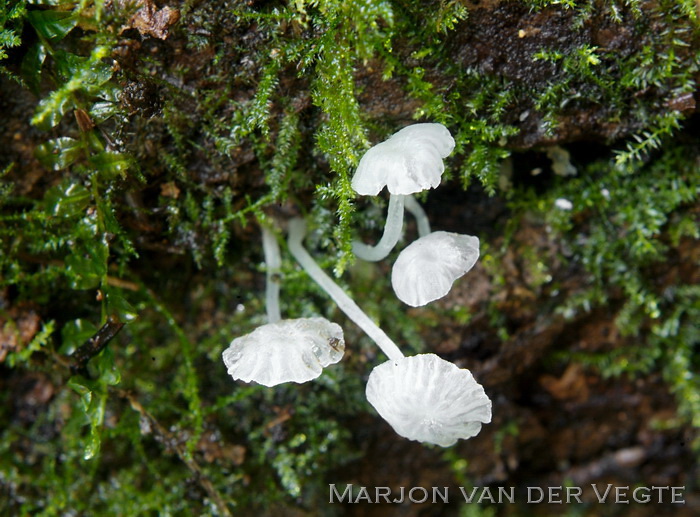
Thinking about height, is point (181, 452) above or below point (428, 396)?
above

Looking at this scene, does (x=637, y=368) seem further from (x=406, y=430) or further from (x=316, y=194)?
(x=316, y=194)

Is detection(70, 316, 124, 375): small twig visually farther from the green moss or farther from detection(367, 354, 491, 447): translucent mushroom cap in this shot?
detection(367, 354, 491, 447): translucent mushroom cap

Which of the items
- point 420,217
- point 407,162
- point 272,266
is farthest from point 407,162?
point 272,266

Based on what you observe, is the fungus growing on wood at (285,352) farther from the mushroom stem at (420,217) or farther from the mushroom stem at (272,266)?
the mushroom stem at (420,217)

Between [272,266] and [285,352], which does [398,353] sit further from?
[272,266]

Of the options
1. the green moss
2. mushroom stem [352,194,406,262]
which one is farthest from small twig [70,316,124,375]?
mushroom stem [352,194,406,262]

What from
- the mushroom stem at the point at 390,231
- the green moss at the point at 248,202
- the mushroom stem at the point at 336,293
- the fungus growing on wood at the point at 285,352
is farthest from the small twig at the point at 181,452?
the mushroom stem at the point at 390,231

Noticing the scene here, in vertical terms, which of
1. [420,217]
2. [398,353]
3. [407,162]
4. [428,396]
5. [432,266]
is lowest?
[428,396]
